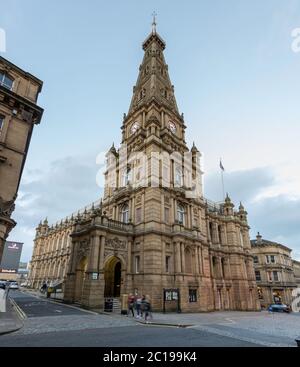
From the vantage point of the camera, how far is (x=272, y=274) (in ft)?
179

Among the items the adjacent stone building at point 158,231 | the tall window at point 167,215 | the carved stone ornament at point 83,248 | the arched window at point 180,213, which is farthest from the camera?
the arched window at point 180,213

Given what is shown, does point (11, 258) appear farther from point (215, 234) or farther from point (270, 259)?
point (270, 259)

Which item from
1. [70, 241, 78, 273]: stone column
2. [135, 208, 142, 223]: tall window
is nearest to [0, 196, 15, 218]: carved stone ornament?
[70, 241, 78, 273]: stone column

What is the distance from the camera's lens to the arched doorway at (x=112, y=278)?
27.3m

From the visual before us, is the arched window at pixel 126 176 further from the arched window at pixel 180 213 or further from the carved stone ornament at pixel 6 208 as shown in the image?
the carved stone ornament at pixel 6 208

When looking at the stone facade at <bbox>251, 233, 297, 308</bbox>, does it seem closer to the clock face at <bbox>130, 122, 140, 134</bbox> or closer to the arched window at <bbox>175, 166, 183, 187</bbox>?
the arched window at <bbox>175, 166, 183, 187</bbox>

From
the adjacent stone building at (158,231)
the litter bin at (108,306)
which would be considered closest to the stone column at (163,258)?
the adjacent stone building at (158,231)

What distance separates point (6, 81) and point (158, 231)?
19.6m

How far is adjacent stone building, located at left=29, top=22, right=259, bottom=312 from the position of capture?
2409 centimetres

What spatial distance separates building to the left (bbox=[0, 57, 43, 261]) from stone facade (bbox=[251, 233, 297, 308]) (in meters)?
57.3

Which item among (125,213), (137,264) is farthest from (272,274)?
(125,213)

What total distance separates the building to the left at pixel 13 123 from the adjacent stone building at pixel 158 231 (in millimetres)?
9537

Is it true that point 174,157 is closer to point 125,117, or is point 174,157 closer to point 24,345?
point 125,117
